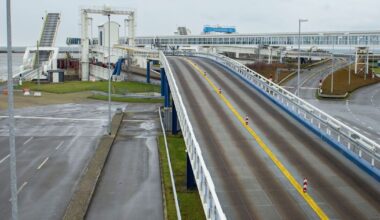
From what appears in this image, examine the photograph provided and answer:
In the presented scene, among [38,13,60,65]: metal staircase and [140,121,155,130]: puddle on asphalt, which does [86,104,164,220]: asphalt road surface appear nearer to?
[140,121,155,130]: puddle on asphalt

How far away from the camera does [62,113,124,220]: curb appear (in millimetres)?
21891

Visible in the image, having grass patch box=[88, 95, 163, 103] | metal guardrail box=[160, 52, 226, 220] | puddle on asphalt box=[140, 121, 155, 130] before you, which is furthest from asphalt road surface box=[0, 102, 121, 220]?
grass patch box=[88, 95, 163, 103]

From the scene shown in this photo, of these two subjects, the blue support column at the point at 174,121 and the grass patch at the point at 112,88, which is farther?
the grass patch at the point at 112,88

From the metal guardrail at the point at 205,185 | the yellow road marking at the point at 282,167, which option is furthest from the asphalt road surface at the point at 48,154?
the yellow road marking at the point at 282,167

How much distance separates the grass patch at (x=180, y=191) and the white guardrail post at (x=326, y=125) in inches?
299

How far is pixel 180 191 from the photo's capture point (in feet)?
82.0

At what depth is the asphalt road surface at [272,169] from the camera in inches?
673

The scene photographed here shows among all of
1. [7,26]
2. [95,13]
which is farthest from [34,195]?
[95,13]

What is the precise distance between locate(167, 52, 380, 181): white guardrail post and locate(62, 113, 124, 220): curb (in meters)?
12.7

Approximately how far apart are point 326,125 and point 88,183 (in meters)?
13.4

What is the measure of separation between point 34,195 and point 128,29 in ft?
282

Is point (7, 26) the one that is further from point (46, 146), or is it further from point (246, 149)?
point (46, 146)

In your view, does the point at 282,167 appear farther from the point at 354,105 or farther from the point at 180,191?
the point at 354,105

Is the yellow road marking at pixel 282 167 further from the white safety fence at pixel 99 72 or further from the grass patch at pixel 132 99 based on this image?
the white safety fence at pixel 99 72
